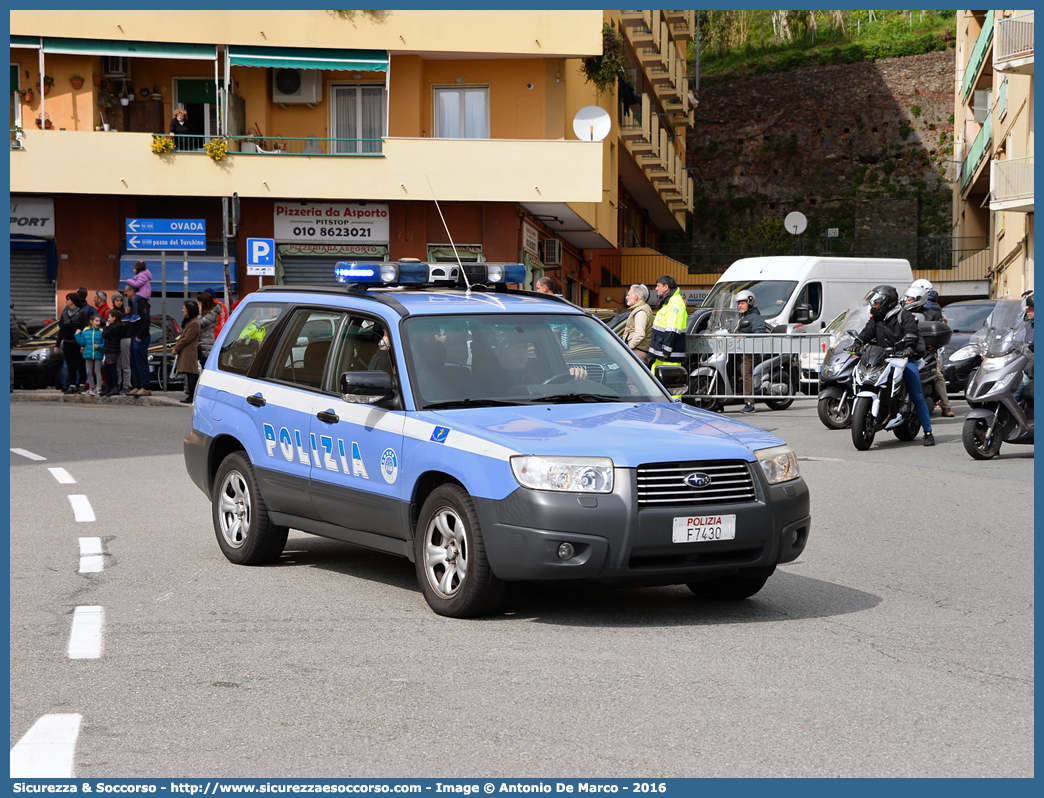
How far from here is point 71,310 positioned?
82.0 ft

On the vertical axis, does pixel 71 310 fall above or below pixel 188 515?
above

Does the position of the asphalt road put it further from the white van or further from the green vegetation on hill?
the green vegetation on hill

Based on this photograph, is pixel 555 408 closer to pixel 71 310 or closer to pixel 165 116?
pixel 71 310

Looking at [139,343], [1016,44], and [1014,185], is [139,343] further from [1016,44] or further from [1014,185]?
[1016,44]

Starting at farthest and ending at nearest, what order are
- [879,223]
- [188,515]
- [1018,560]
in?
[879,223] < [188,515] < [1018,560]

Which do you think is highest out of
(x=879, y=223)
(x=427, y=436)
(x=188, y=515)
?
(x=879, y=223)

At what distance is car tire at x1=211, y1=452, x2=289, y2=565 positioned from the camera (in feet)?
27.6

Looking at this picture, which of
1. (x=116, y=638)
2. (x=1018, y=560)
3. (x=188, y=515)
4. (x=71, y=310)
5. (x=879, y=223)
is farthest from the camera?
(x=879, y=223)

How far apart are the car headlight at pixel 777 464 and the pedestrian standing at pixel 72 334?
66.2ft

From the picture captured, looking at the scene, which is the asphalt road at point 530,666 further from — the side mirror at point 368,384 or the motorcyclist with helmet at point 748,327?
the motorcyclist with helmet at point 748,327

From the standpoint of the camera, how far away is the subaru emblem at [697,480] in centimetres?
648

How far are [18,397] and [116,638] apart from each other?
2067cm

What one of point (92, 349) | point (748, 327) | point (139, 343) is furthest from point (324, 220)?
point (748, 327)

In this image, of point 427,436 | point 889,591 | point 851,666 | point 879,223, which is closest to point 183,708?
point 427,436
